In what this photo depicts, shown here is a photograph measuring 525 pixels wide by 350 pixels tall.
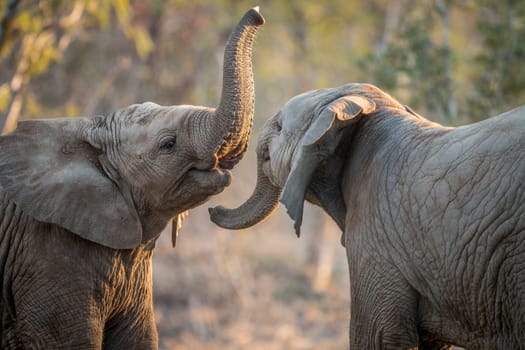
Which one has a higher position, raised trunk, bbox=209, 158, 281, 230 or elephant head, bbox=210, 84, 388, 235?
elephant head, bbox=210, 84, 388, 235

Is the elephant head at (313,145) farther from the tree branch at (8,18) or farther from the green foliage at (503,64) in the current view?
the green foliage at (503,64)

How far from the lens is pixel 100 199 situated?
19.5 feet

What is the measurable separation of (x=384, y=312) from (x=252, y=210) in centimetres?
136

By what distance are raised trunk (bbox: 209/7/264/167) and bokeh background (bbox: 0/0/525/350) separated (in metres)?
3.35

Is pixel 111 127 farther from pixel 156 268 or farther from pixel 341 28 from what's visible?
pixel 341 28

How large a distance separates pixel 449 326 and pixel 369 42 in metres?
15.6

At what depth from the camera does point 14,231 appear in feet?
19.7

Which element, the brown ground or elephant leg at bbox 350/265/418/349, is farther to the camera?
the brown ground

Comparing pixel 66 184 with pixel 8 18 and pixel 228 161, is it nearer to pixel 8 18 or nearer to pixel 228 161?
pixel 228 161

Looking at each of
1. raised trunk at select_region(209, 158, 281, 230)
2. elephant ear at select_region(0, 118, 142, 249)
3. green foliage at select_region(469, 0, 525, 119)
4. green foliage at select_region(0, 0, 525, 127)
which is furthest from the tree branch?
green foliage at select_region(469, 0, 525, 119)

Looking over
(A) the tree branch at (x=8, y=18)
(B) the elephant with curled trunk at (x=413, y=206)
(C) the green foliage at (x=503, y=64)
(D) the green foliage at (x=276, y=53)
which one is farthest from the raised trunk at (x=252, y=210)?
(C) the green foliage at (x=503, y=64)

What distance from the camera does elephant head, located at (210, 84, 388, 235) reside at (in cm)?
537

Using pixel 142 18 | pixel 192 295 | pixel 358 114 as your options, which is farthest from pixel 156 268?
pixel 358 114

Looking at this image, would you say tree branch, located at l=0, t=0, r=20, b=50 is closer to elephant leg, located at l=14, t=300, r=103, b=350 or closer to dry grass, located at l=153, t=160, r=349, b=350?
elephant leg, located at l=14, t=300, r=103, b=350
